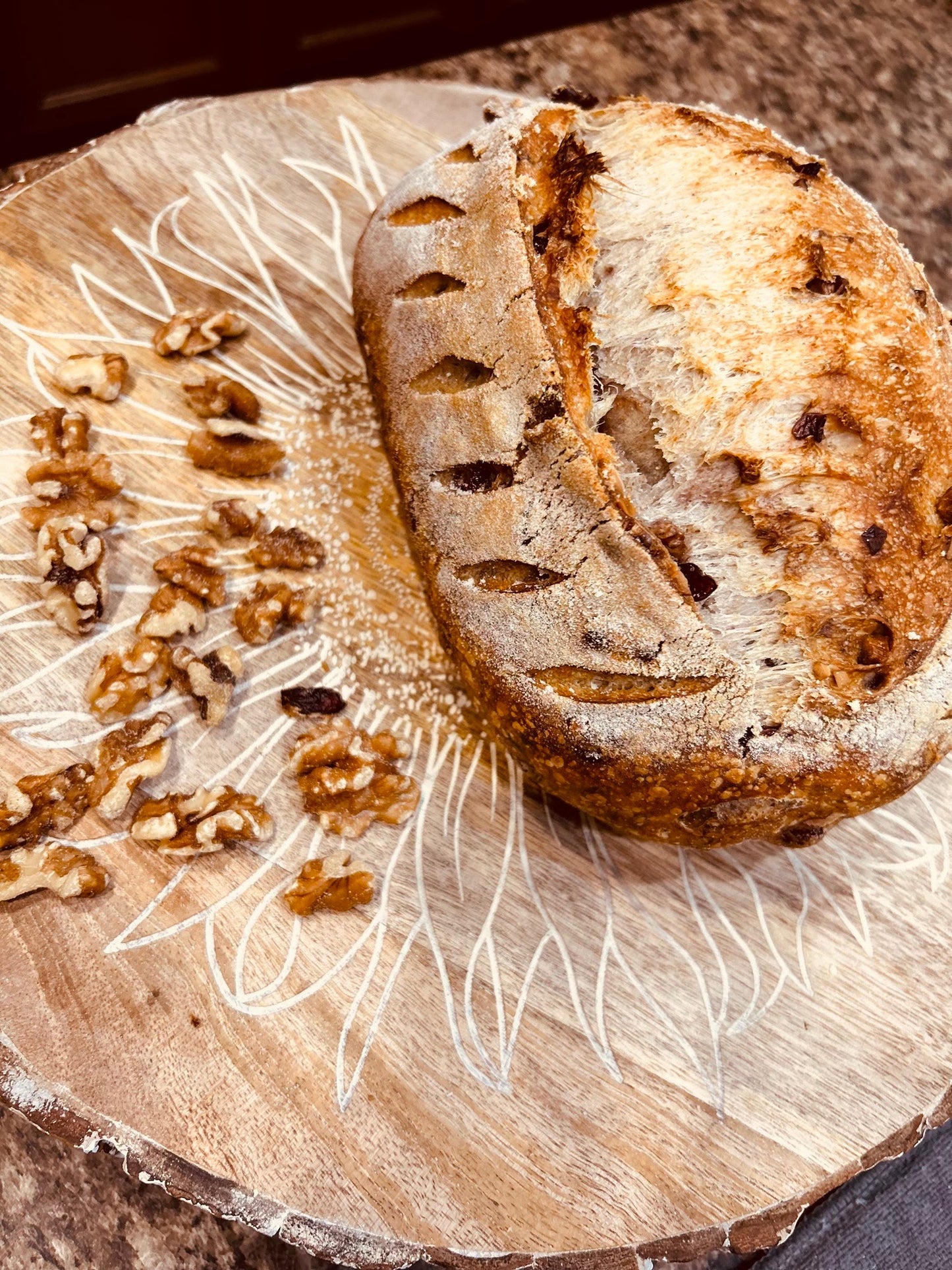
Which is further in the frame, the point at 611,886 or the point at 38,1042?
the point at 611,886

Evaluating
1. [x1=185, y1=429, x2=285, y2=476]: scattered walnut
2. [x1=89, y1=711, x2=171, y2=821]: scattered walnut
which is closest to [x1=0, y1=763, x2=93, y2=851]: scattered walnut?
[x1=89, y1=711, x2=171, y2=821]: scattered walnut

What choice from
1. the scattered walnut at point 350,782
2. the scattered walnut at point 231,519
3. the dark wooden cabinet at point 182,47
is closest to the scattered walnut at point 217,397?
the scattered walnut at point 231,519

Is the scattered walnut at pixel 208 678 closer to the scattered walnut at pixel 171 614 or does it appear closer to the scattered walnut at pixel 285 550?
the scattered walnut at pixel 171 614

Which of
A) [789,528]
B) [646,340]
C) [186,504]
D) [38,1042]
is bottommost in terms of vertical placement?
[38,1042]

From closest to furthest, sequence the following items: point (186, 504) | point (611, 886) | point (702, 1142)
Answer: point (702, 1142) < point (611, 886) < point (186, 504)

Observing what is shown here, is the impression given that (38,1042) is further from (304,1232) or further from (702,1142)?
(702,1142)

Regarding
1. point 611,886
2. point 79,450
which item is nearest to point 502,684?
point 611,886

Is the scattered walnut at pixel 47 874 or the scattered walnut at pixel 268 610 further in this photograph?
the scattered walnut at pixel 268 610

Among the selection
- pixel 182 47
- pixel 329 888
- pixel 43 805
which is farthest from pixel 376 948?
pixel 182 47
